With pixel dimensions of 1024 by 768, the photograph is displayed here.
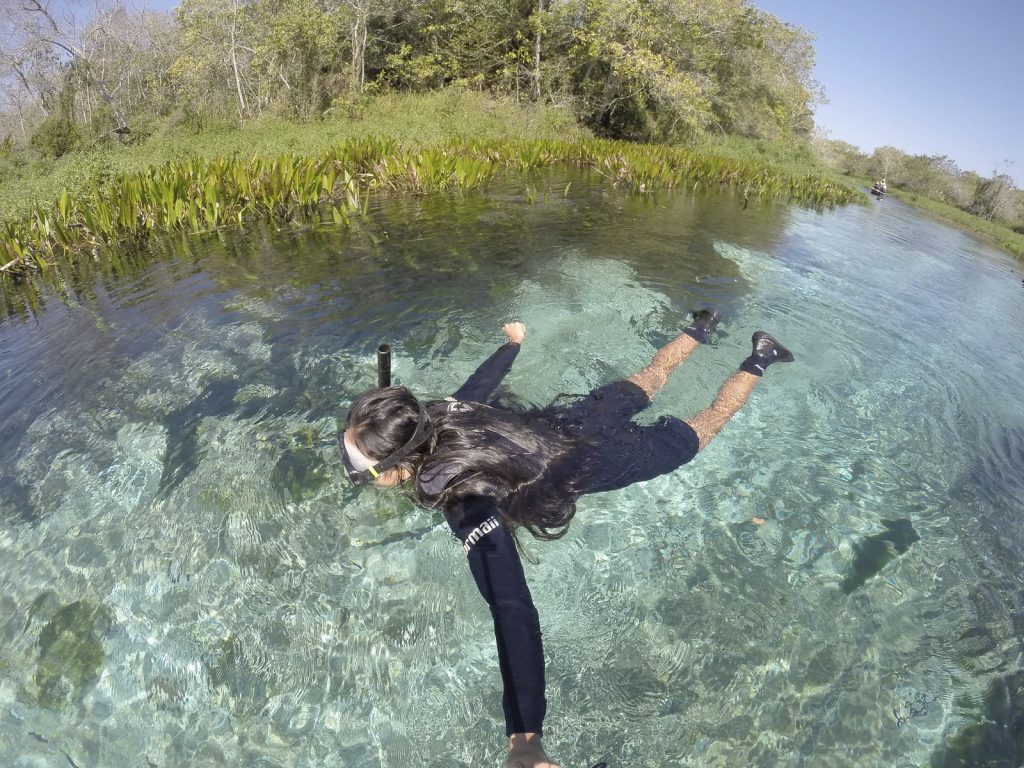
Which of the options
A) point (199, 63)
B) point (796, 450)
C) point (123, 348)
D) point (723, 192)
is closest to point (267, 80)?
point (199, 63)

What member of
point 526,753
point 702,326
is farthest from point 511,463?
point 702,326

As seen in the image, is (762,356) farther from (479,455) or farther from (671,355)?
(479,455)

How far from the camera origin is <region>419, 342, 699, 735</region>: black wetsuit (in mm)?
1753

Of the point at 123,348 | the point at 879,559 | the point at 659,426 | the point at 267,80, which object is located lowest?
the point at 123,348

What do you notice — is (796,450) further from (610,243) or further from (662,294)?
→ (610,243)

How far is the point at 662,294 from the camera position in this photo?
624cm

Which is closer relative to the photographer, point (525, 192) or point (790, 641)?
point (790, 641)

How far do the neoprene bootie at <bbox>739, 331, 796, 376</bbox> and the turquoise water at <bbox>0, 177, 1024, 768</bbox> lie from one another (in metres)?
0.27

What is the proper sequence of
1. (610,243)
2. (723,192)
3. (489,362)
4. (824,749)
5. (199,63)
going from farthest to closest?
(199,63), (723,192), (610,243), (489,362), (824,749)

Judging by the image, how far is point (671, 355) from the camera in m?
4.20

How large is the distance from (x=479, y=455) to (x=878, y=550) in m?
2.38

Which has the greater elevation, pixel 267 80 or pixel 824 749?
pixel 267 80

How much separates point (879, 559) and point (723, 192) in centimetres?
1385

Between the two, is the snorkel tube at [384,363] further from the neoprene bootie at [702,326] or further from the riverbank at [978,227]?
the riverbank at [978,227]
